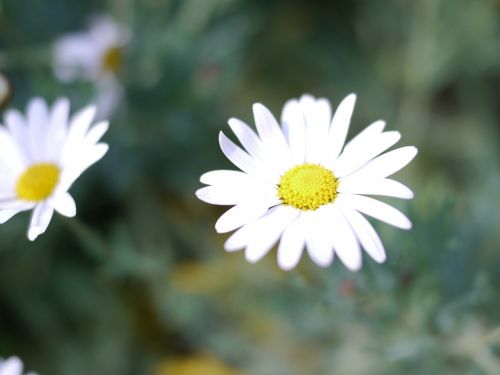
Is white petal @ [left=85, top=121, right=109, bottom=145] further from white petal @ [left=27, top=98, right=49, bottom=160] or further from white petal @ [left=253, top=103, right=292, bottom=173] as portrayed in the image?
white petal @ [left=253, top=103, right=292, bottom=173]

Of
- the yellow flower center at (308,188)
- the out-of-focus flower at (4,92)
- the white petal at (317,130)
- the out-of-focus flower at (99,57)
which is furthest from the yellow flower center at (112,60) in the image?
the yellow flower center at (308,188)

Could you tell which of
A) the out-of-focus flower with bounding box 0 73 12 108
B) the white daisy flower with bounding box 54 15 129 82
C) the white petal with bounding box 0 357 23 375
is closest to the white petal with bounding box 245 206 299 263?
the white petal with bounding box 0 357 23 375

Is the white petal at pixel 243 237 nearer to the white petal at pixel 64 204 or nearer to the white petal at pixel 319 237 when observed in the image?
the white petal at pixel 319 237

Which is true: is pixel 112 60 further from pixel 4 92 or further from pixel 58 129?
pixel 58 129

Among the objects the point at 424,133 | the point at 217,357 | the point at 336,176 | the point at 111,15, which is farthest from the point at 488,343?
the point at 111,15

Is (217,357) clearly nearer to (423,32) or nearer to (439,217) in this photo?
(439,217)

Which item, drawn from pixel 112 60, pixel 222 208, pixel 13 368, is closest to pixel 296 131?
pixel 13 368

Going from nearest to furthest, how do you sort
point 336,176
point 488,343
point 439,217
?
point 336,176
point 488,343
point 439,217
